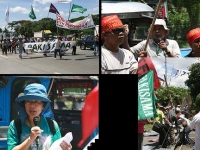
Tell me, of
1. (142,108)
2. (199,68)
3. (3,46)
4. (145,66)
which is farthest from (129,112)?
(3,46)

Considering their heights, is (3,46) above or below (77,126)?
above

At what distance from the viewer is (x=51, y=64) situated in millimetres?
5566

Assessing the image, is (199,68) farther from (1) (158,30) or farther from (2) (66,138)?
Result: (2) (66,138)

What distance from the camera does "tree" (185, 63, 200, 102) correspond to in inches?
212

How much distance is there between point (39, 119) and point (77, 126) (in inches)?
18.3

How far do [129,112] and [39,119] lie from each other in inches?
45.0

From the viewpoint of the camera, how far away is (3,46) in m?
5.63

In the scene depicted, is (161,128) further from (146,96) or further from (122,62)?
(122,62)

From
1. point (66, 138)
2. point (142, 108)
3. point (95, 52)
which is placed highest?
point (95, 52)

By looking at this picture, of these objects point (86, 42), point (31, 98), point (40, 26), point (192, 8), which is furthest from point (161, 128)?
point (40, 26)

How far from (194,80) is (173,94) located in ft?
1.00

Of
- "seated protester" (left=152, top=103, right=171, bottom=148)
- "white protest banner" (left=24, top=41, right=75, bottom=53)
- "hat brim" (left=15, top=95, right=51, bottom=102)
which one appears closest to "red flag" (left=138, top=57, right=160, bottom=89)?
"seated protester" (left=152, top=103, right=171, bottom=148)

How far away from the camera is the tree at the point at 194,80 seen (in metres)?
5.38

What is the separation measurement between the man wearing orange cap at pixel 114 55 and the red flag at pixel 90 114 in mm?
321
